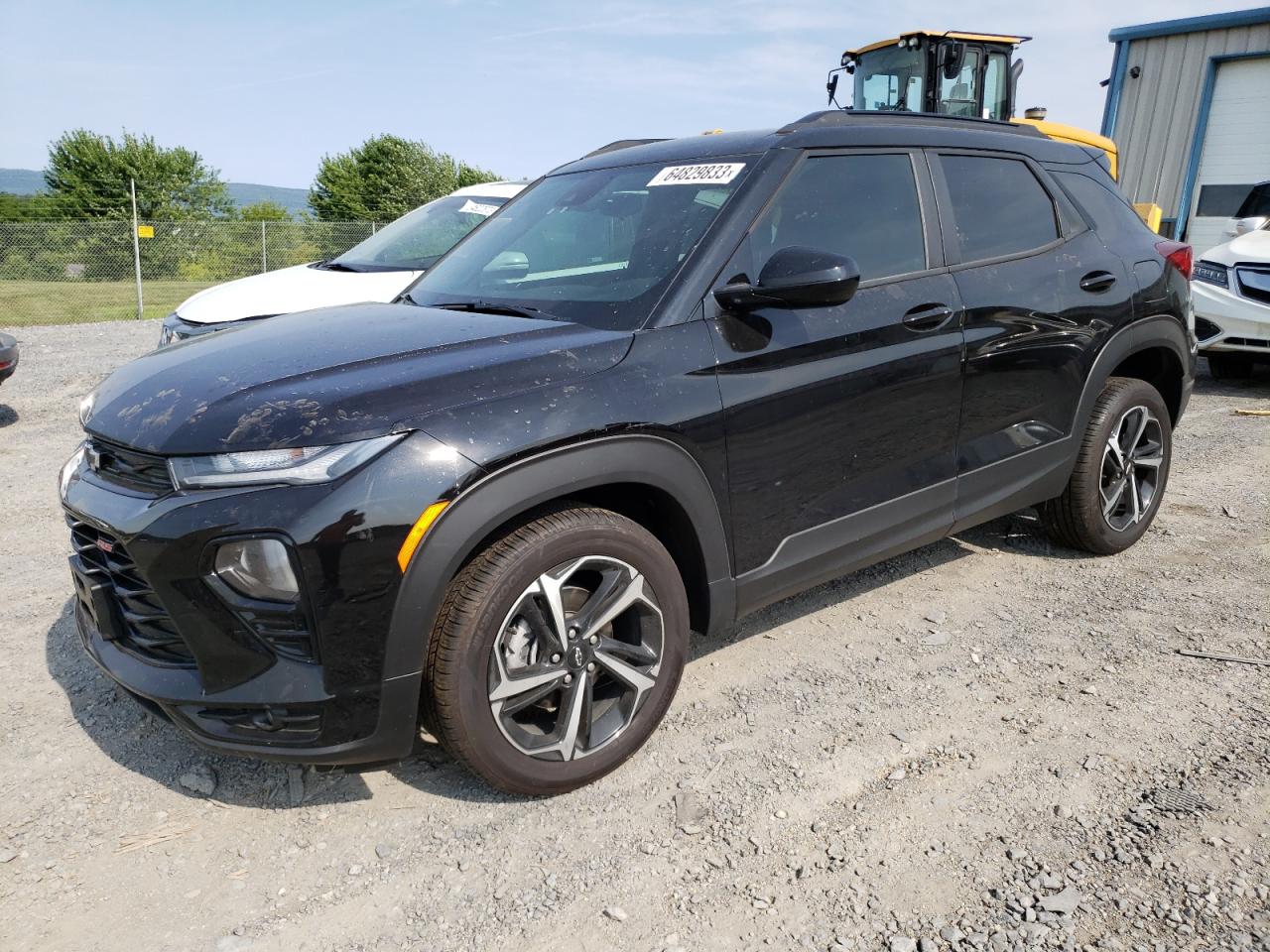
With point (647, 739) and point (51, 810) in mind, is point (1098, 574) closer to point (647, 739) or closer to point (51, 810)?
point (647, 739)

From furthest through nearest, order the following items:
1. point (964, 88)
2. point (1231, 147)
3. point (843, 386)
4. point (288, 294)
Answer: point (1231, 147)
point (964, 88)
point (288, 294)
point (843, 386)

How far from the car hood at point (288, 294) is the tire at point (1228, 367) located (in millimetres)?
7484

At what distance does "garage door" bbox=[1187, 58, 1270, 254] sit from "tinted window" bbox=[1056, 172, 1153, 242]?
1116 centimetres

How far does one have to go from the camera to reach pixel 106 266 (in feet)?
56.6

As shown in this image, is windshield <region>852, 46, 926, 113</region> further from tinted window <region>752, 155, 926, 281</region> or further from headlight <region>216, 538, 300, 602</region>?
headlight <region>216, 538, 300, 602</region>

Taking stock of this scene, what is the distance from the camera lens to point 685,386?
2.79 meters

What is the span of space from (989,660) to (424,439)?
2284 millimetres

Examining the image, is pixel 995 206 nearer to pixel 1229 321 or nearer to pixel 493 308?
pixel 493 308

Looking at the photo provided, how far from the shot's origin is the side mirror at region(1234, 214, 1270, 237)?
30.1ft

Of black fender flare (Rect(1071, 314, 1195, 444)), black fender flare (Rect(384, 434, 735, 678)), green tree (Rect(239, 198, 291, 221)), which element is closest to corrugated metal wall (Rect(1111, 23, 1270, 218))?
black fender flare (Rect(1071, 314, 1195, 444))

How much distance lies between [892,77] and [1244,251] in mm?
4375

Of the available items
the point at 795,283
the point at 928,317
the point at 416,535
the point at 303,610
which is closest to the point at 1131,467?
the point at 928,317

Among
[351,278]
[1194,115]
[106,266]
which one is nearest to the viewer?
[351,278]

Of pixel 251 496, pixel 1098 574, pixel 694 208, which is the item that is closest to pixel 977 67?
pixel 1098 574
